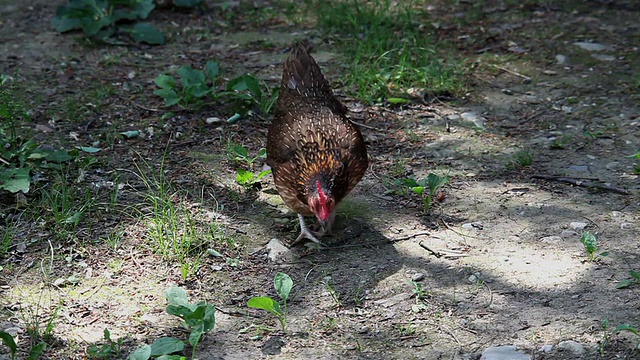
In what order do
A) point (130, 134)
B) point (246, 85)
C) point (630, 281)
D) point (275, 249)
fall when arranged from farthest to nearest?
point (246, 85) → point (130, 134) → point (275, 249) → point (630, 281)

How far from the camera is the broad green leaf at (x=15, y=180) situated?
4789mm

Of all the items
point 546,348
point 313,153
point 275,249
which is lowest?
point 275,249

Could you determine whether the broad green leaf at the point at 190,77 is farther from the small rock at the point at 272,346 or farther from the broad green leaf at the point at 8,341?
the broad green leaf at the point at 8,341

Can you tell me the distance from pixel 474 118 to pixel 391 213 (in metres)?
1.62

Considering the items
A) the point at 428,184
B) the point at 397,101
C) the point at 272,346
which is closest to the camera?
the point at 272,346

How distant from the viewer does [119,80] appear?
6.79m

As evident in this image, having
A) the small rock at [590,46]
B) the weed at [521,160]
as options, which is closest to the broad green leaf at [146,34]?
the weed at [521,160]

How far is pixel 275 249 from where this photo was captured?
472cm

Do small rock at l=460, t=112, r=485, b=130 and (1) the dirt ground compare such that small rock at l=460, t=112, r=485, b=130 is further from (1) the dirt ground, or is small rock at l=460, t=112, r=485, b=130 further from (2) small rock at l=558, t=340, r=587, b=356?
(2) small rock at l=558, t=340, r=587, b=356

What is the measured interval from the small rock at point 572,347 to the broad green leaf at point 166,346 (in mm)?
1898

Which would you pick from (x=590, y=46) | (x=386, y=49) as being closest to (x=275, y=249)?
(x=386, y=49)

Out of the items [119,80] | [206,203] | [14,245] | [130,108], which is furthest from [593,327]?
[119,80]

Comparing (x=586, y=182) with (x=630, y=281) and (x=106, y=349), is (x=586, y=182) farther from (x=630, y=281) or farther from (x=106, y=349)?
(x=106, y=349)

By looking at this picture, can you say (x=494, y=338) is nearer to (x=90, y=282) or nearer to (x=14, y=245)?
(x=90, y=282)
